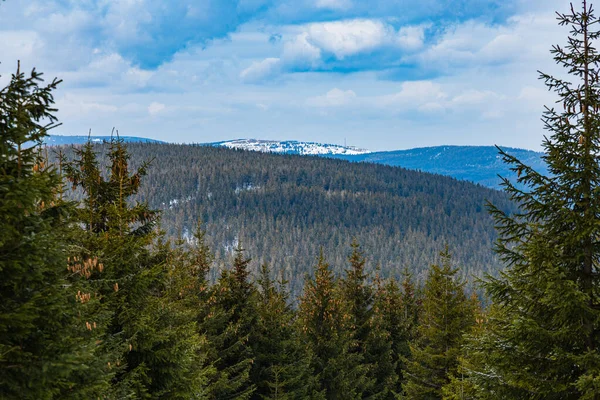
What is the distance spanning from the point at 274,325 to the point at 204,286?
375 cm

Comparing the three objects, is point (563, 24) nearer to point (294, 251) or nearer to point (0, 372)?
point (0, 372)

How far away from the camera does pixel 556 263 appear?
8070 millimetres

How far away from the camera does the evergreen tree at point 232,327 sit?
17.5 metres

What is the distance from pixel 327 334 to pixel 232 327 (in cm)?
824

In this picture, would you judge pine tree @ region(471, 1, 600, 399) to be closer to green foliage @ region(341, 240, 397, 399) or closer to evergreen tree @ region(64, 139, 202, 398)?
evergreen tree @ region(64, 139, 202, 398)

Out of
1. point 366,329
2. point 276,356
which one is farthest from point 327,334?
point 276,356

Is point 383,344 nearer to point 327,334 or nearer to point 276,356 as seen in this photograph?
point 327,334

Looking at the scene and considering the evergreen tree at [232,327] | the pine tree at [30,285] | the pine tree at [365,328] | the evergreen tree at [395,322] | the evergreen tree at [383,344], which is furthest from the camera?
the evergreen tree at [395,322]

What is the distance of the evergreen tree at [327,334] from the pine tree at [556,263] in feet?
52.2

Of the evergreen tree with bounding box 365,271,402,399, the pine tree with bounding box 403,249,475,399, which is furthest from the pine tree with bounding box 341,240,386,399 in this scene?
the pine tree with bounding box 403,249,475,399

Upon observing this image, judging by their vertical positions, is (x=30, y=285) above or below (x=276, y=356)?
above

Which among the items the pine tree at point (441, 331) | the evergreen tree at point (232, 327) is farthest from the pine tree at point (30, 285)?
the pine tree at point (441, 331)

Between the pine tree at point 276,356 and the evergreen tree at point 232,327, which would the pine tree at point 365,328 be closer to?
the pine tree at point 276,356

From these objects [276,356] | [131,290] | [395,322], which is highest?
[131,290]
